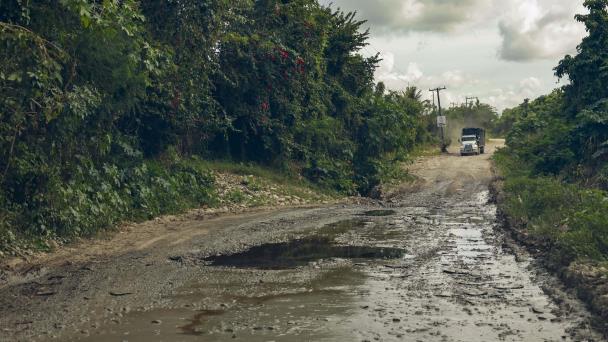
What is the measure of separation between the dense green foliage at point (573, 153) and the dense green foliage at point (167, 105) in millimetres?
8138

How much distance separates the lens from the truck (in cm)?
4722

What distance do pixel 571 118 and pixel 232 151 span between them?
12380 mm

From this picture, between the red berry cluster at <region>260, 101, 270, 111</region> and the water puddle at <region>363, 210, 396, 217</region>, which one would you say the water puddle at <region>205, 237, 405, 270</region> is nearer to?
the water puddle at <region>363, 210, 396, 217</region>

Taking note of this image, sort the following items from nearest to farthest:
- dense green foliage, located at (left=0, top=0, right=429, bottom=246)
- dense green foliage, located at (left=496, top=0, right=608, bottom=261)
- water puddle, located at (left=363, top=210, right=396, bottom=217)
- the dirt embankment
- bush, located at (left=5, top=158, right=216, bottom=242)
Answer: the dirt embankment < dense green foliage, located at (left=0, top=0, right=429, bottom=246) < bush, located at (left=5, top=158, right=216, bottom=242) < dense green foliage, located at (left=496, top=0, right=608, bottom=261) < water puddle, located at (left=363, top=210, right=396, bottom=217)

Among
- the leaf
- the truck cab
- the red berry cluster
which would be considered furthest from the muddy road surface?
the truck cab

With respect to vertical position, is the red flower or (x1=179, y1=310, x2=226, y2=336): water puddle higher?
the red flower

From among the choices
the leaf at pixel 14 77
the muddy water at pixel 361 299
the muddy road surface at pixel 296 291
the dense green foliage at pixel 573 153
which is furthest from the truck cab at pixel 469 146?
the leaf at pixel 14 77

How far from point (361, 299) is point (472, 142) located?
41990 millimetres

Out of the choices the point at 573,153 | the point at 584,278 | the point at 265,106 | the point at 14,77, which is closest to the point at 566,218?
the point at 584,278

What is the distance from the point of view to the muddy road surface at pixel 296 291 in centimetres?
610

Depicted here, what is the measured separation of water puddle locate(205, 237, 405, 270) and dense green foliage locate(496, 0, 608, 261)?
3.09m

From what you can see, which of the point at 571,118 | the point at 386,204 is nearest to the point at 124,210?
the point at 386,204

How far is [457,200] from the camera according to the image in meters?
21.7

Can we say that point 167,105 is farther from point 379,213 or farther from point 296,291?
point 296,291
